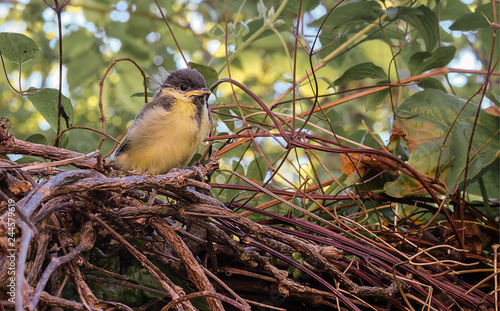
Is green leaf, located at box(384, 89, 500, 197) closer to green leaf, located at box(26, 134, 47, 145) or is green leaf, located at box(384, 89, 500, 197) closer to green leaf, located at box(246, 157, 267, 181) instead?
green leaf, located at box(246, 157, 267, 181)

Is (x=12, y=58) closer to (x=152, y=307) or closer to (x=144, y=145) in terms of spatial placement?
(x=144, y=145)


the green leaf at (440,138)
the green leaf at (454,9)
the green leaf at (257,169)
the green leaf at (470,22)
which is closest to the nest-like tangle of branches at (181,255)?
the green leaf at (440,138)

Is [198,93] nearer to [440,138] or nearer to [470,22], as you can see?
[440,138]

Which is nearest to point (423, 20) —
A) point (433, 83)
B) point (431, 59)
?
point (431, 59)

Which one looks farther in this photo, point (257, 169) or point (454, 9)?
point (454, 9)

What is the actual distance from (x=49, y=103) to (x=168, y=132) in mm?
488

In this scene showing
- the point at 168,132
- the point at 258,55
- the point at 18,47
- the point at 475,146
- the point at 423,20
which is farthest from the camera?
the point at 258,55

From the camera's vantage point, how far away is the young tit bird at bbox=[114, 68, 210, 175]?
2.13 m

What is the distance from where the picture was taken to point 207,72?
2199mm

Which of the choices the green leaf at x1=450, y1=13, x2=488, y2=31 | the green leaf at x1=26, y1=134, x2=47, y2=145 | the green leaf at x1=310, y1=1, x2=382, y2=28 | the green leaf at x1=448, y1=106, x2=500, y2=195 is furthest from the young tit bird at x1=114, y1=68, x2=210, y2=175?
the green leaf at x1=450, y1=13, x2=488, y2=31

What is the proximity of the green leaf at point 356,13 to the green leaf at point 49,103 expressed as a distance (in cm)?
124

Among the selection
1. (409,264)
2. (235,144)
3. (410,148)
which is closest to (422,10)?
(410,148)

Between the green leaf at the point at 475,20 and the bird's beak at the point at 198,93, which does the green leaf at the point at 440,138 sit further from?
the bird's beak at the point at 198,93

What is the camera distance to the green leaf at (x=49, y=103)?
1.83m
